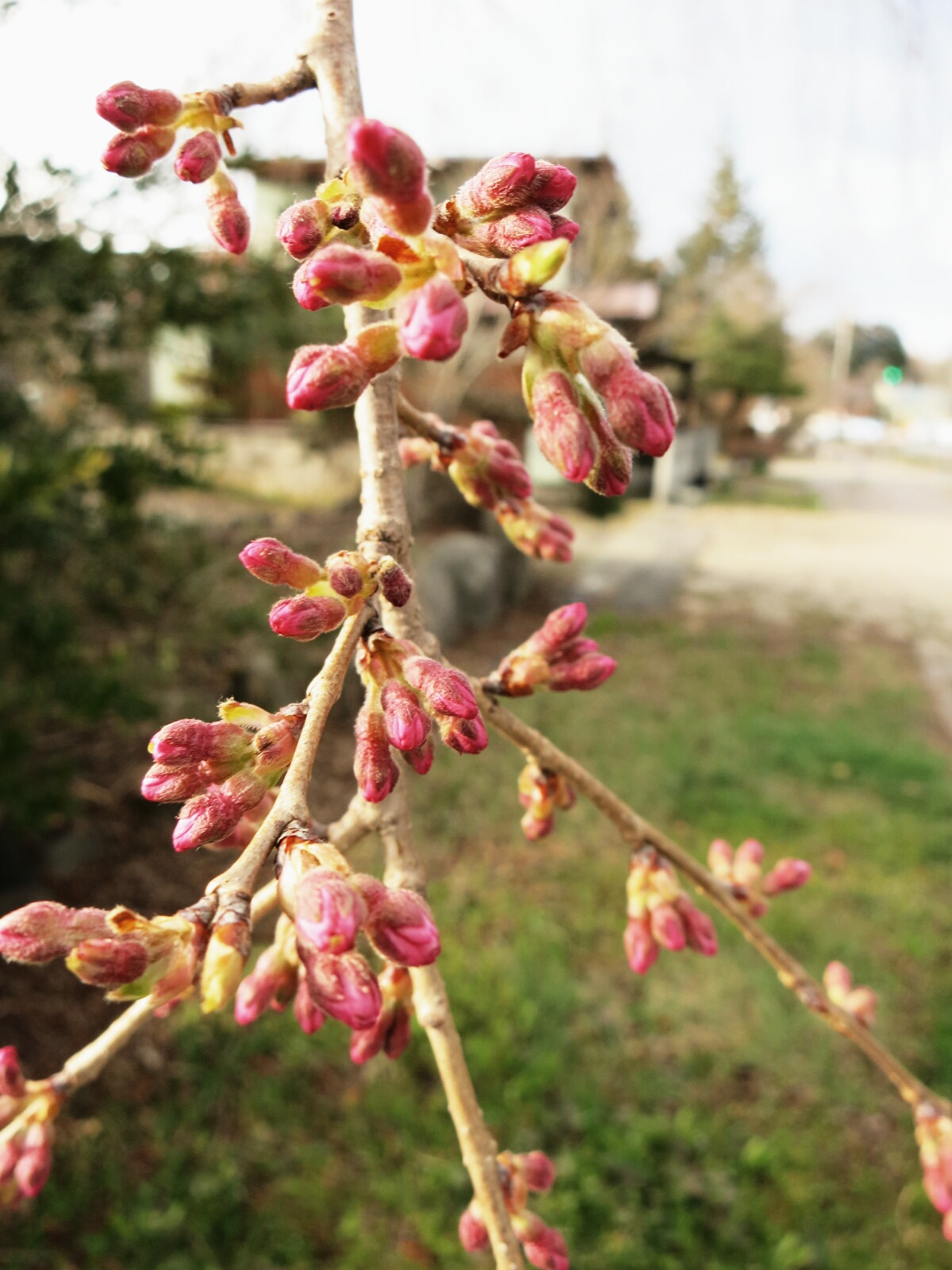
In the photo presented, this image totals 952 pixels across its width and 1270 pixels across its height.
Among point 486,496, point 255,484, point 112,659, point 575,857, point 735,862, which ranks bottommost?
point 255,484

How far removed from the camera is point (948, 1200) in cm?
108

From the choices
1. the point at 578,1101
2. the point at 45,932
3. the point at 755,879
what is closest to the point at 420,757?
the point at 45,932

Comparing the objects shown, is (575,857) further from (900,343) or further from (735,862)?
(900,343)

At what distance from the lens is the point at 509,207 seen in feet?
1.89

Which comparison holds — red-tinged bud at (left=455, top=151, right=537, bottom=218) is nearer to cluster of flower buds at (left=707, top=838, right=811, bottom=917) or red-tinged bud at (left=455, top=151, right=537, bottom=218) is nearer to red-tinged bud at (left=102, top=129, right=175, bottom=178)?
red-tinged bud at (left=102, top=129, right=175, bottom=178)

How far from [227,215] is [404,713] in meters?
0.42

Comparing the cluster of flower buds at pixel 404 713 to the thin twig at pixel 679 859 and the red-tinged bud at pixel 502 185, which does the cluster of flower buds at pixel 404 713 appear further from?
the red-tinged bud at pixel 502 185

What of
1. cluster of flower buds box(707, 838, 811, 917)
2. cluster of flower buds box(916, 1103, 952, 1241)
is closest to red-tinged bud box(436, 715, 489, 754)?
cluster of flower buds box(707, 838, 811, 917)

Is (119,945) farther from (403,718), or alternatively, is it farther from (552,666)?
(552,666)

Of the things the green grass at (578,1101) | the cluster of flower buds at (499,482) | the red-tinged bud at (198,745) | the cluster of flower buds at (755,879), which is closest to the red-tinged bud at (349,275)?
the red-tinged bud at (198,745)

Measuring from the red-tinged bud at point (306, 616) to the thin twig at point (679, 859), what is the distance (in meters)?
0.18

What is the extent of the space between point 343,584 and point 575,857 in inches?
187

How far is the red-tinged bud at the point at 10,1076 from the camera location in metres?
0.82

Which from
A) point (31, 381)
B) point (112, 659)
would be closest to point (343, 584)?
point (112, 659)
